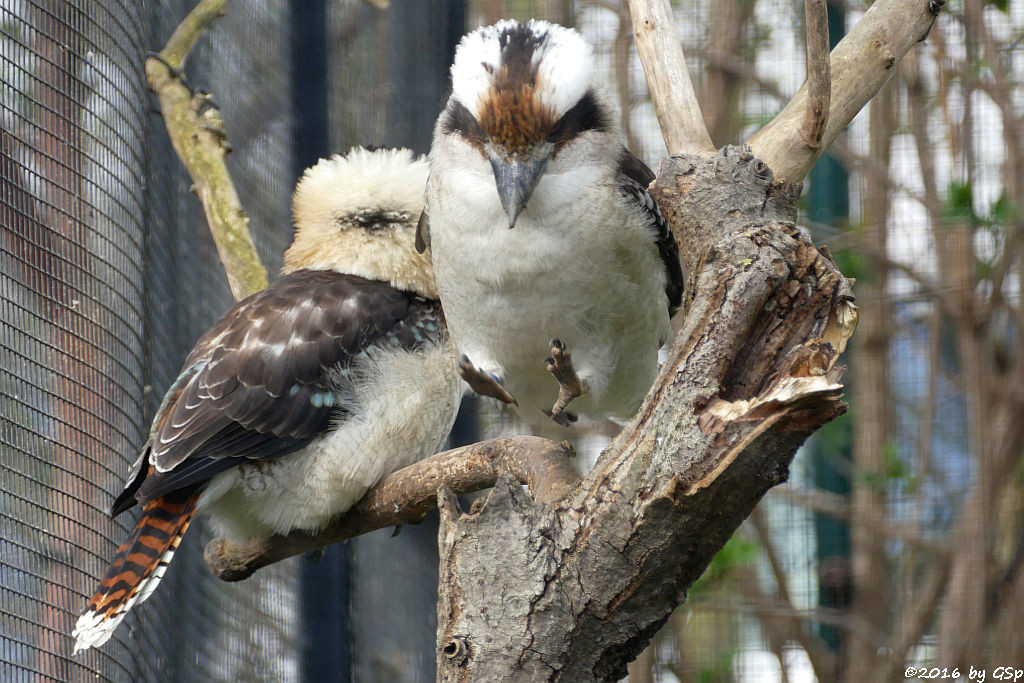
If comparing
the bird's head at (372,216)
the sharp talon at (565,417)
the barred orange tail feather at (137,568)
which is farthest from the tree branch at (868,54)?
the barred orange tail feather at (137,568)

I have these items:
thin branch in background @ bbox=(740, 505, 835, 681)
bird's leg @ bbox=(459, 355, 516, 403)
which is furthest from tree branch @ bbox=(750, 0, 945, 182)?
thin branch in background @ bbox=(740, 505, 835, 681)

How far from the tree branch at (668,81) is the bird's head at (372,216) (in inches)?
29.7

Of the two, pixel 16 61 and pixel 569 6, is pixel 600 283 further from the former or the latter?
pixel 569 6

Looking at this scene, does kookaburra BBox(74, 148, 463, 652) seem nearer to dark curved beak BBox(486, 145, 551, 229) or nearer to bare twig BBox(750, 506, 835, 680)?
dark curved beak BBox(486, 145, 551, 229)

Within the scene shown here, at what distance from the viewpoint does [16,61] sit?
6.56 ft

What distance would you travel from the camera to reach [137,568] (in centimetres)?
185

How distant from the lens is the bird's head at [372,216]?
88.8 inches

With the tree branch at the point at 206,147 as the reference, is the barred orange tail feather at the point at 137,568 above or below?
below

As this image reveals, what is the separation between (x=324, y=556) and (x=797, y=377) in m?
1.88

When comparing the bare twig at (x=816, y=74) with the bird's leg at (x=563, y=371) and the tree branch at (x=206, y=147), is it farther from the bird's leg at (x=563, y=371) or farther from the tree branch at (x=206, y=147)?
the tree branch at (x=206, y=147)

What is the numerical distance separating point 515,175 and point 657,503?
2.07 feet

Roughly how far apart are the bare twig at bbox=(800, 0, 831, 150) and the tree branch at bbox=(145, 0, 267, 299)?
1.21 m

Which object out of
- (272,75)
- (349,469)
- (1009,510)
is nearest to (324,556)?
(349,469)

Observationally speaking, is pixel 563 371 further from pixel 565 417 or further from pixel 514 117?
pixel 565 417
